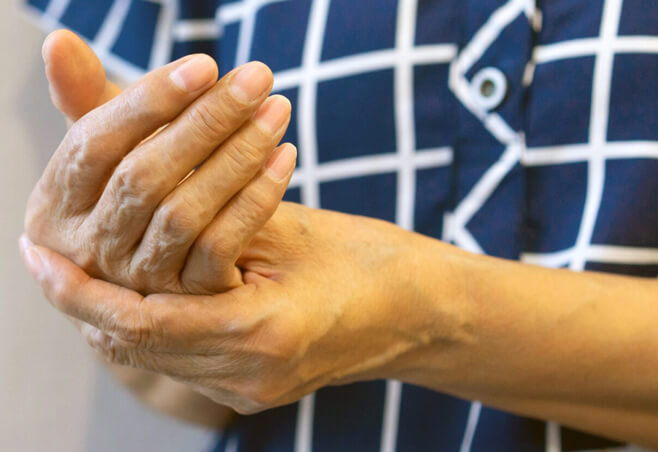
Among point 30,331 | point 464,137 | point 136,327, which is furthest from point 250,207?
point 30,331

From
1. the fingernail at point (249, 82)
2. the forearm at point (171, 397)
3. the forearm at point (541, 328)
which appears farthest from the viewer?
the forearm at point (171, 397)

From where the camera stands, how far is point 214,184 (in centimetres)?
37

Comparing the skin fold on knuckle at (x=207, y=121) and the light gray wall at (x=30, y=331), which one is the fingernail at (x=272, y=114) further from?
the light gray wall at (x=30, y=331)

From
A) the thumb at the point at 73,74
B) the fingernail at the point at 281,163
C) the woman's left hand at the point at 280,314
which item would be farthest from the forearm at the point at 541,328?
the thumb at the point at 73,74

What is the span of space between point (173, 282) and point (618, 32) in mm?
415

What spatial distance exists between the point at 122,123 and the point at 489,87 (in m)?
0.32

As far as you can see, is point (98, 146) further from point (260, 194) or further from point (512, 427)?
point (512, 427)

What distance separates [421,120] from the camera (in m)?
0.56

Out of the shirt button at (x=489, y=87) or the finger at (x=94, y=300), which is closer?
the finger at (x=94, y=300)

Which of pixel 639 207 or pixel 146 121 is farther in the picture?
pixel 639 207

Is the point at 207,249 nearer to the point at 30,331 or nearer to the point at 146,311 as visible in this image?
the point at 146,311

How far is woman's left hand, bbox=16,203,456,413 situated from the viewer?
15.7 inches

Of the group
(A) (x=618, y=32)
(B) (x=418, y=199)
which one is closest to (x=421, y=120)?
(B) (x=418, y=199)

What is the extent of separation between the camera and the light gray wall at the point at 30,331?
2.51 ft
